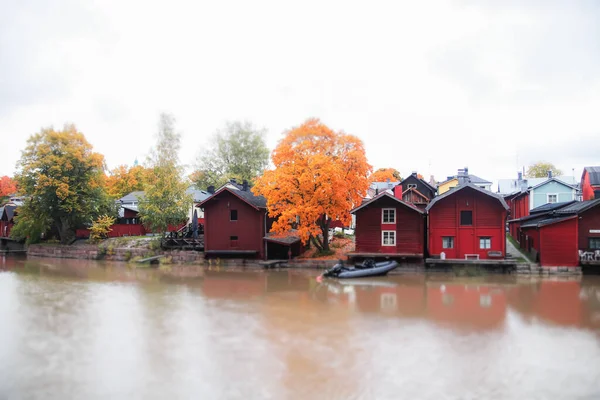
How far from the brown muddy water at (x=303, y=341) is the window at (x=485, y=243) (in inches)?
203

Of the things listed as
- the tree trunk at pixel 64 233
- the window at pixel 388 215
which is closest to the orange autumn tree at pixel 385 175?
the window at pixel 388 215

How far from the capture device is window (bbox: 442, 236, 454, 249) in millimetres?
29355

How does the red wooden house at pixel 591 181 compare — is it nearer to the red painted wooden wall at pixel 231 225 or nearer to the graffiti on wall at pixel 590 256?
the graffiti on wall at pixel 590 256

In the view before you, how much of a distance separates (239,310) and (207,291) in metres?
5.37

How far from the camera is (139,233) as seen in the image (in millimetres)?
46469

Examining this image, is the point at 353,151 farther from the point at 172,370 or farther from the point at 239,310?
the point at 172,370

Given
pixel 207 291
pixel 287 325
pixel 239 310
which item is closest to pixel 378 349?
pixel 287 325

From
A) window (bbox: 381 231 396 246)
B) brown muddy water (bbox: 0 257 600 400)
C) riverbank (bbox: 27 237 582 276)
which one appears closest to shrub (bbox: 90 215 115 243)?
riverbank (bbox: 27 237 582 276)

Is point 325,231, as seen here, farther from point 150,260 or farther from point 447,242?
point 150,260

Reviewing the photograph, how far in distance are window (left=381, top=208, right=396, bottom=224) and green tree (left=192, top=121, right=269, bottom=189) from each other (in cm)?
2798

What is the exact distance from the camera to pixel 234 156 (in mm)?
56625

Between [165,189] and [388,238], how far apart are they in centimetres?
2067

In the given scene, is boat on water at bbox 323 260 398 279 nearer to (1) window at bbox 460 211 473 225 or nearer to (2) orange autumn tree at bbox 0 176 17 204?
(1) window at bbox 460 211 473 225

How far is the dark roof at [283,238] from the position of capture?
32.2m
